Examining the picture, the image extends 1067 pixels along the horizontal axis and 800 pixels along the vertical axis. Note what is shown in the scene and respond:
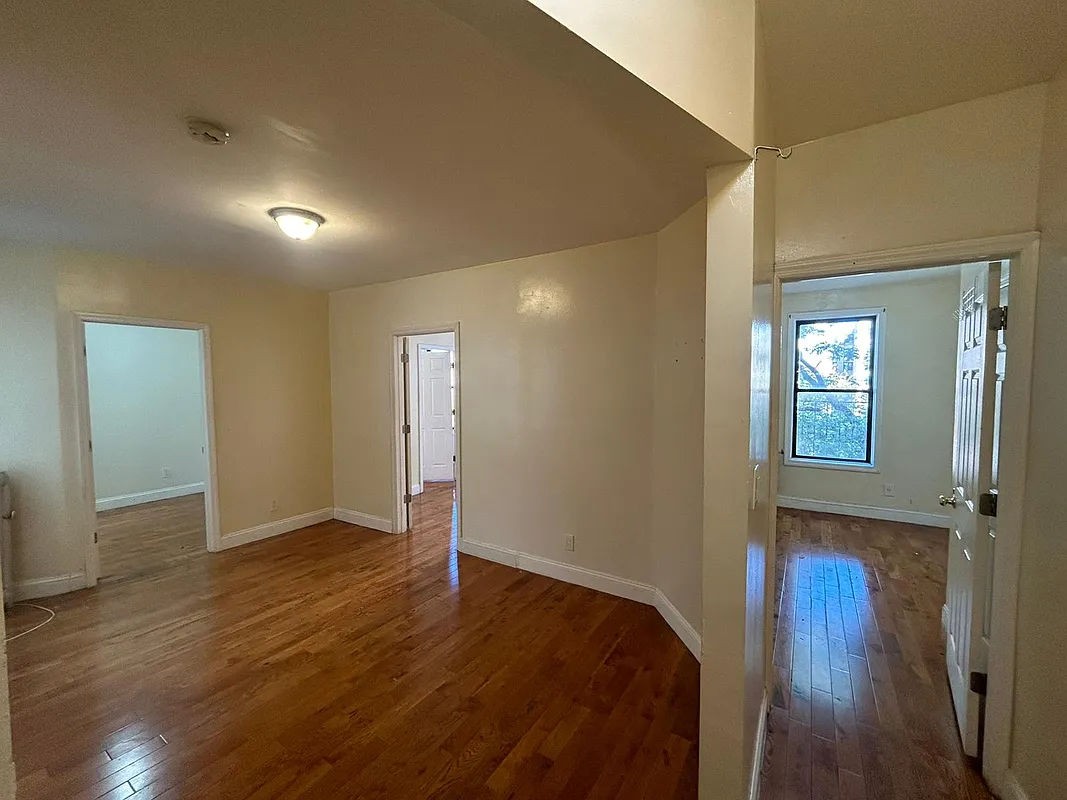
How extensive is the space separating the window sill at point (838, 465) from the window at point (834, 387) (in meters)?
0.01

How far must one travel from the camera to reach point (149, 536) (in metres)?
4.27

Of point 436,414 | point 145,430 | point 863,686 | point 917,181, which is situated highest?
point 917,181

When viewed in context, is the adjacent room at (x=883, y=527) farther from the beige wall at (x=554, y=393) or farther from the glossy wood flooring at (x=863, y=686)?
the beige wall at (x=554, y=393)

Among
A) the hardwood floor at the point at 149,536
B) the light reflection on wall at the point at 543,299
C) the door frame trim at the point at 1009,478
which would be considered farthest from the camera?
the hardwood floor at the point at 149,536

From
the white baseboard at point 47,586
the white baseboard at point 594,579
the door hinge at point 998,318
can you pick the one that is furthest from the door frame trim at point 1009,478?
the white baseboard at point 47,586

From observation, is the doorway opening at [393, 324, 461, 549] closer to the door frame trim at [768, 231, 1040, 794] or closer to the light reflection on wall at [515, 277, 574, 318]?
the light reflection on wall at [515, 277, 574, 318]

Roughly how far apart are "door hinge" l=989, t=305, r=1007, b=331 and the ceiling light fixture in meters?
3.14

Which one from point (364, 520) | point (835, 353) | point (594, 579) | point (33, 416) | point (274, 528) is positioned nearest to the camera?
point (33, 416)

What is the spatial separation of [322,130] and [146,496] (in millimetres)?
5838

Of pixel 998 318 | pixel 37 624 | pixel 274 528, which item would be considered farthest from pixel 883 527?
pixel 37 624

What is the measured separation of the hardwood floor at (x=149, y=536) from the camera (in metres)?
3.62

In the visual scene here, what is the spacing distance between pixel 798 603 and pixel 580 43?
3.43m

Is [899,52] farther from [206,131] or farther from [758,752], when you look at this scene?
[758,752]

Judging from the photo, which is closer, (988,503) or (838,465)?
(988,503)
